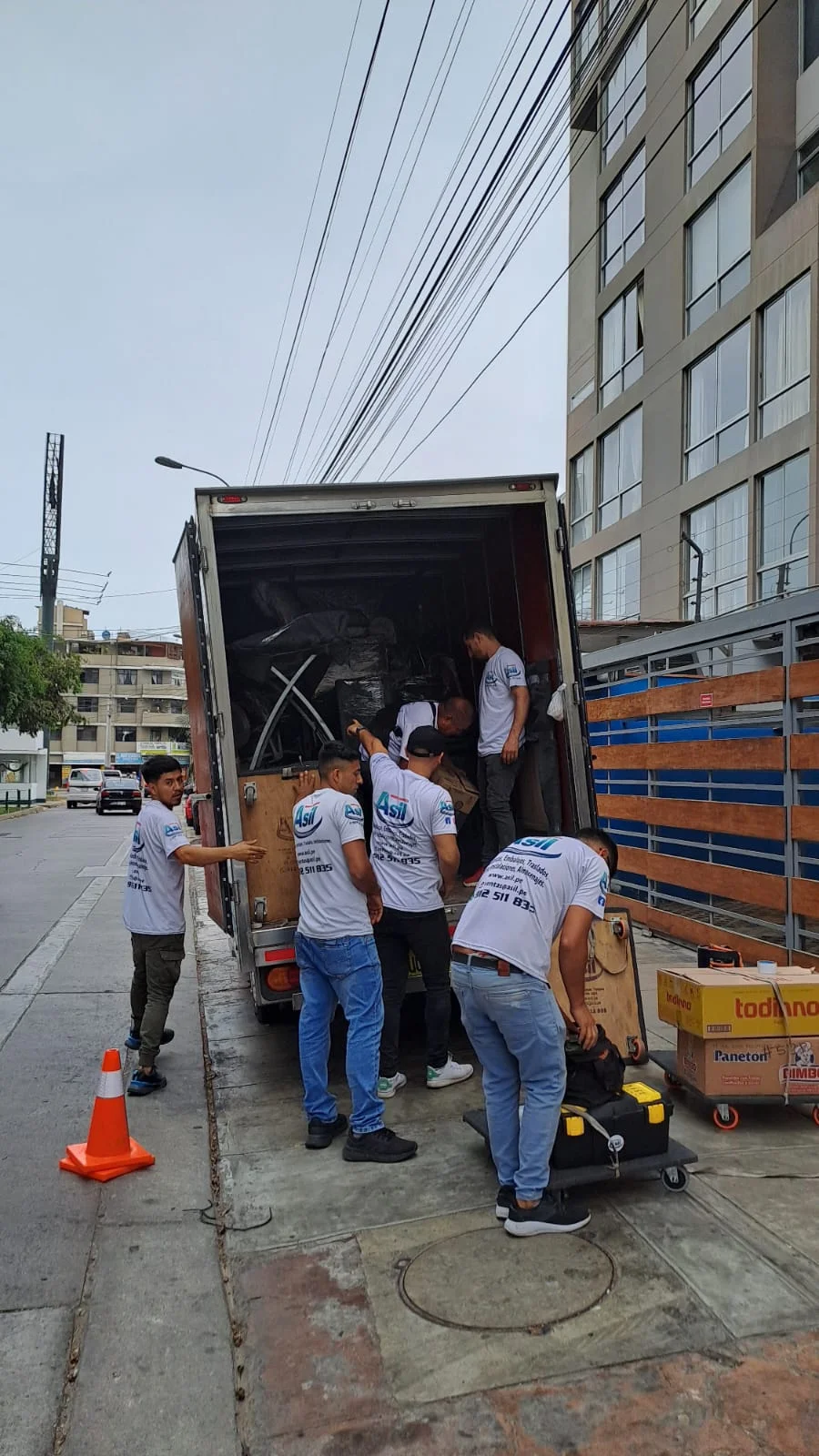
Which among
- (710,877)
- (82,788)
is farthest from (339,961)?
(82,788)

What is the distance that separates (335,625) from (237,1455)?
530 centimetres

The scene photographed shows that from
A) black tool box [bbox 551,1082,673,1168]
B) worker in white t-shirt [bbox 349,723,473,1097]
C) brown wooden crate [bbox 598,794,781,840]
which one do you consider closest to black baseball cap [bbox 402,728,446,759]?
worker in white t-shirt [bbox 349,723,473,1097]

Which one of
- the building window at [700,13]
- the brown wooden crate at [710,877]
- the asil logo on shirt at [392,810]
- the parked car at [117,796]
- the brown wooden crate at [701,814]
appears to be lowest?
the parked car at [117,796]

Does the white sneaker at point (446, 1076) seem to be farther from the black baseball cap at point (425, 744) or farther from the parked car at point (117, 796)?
the parked car at point (117, 796)

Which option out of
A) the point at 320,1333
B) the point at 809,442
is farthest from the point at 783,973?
the point at 809,442

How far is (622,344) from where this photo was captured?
22156 millimetres

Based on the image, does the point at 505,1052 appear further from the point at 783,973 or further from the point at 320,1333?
the point at 783,973

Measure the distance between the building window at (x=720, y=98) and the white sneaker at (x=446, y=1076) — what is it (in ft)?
57.2

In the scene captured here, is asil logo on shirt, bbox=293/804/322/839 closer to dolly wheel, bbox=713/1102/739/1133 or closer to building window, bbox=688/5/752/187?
dolly wheel, bbox=713/1102/739/1133

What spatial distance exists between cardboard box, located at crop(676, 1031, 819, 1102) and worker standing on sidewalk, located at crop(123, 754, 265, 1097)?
2.44m

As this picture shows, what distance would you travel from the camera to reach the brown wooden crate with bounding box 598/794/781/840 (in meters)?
7.18

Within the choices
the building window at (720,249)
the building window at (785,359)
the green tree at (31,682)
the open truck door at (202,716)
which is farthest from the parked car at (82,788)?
the open truck door at (202,716)

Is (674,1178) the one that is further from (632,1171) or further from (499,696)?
(499,696)

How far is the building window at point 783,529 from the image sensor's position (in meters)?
15.7
